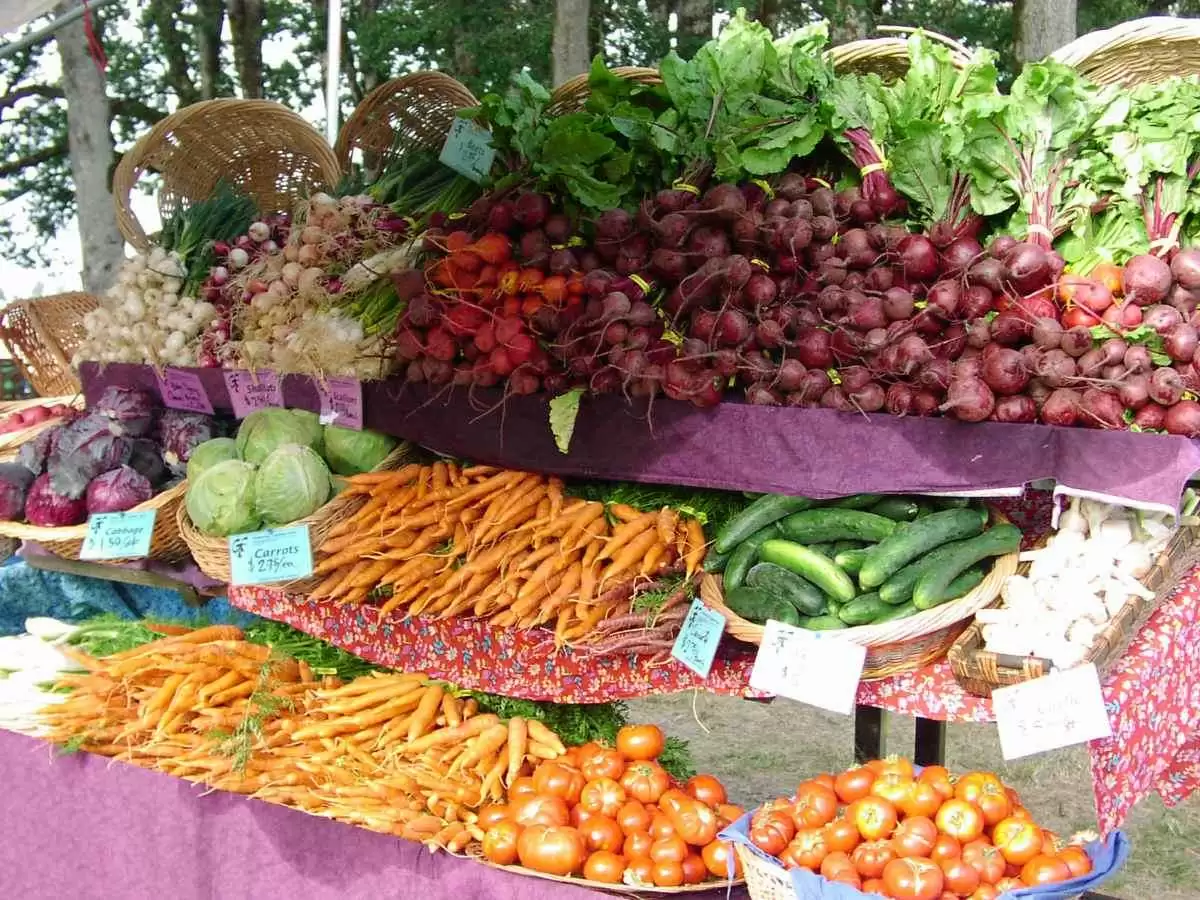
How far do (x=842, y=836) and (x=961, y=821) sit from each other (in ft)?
0.67

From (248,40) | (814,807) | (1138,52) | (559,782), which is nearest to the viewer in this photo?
(814,807)

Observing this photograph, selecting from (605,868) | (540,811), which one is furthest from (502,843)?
(605,868)

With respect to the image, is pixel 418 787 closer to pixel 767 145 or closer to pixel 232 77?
A: pixel 767 145

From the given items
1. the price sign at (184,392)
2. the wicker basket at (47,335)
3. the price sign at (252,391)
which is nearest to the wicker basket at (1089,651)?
the price sign at (252,391)

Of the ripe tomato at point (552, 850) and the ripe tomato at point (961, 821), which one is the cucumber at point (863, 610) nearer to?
the ripe tomato at point (961, 821)

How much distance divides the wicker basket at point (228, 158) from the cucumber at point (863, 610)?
2621 millimetres

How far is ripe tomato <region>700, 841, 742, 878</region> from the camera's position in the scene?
2.05 m

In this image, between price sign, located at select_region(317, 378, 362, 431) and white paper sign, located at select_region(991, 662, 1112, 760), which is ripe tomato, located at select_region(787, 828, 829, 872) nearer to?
white paper sign, located at select_region(991, 662, 1112, 760)

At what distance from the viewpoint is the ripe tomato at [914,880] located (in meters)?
1.63

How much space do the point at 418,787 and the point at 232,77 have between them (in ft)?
42.6

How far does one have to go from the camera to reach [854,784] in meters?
1.94

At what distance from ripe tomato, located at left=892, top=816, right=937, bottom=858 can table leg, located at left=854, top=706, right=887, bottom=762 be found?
936 millimetres

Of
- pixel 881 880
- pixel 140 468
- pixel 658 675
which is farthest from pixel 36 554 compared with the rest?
pixel 881 880

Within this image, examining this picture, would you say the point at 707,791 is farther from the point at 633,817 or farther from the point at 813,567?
the point at 813,567
